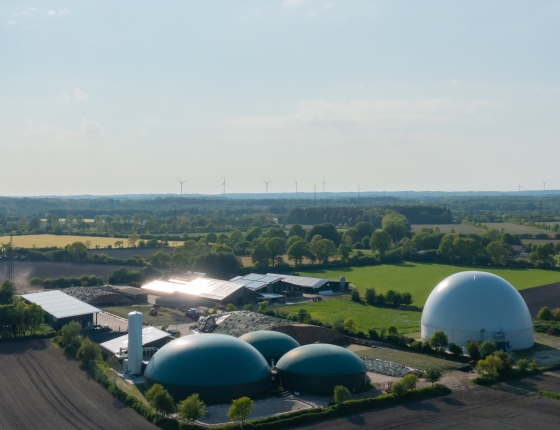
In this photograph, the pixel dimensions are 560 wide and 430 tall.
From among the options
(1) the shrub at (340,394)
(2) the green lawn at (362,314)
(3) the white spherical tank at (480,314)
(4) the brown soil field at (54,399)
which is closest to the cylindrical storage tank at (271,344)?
(1) the shrub at (340,394)

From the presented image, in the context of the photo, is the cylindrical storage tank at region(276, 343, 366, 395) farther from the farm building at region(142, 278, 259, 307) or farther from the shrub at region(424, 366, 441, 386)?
the farm building at region(142, 278, 259, 307)

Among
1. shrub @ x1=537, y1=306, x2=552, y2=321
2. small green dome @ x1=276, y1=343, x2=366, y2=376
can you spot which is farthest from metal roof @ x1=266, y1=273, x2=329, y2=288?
small green dome @ x1=276, y1=343, x2=366, y2=376

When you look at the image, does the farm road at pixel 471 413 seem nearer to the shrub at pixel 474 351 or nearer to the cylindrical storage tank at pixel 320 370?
the cylindrical storage tank at pixel 320 370

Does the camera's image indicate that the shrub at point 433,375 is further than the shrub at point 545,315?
No

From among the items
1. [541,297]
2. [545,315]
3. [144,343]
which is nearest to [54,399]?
[144,343]

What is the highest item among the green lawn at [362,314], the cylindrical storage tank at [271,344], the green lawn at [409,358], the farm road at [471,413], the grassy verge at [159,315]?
the cylindrical storage tank at [271,344]

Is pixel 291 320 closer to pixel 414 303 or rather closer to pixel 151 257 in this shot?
pixel 414 303

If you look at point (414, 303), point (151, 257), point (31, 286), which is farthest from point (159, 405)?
point (151, 257)
